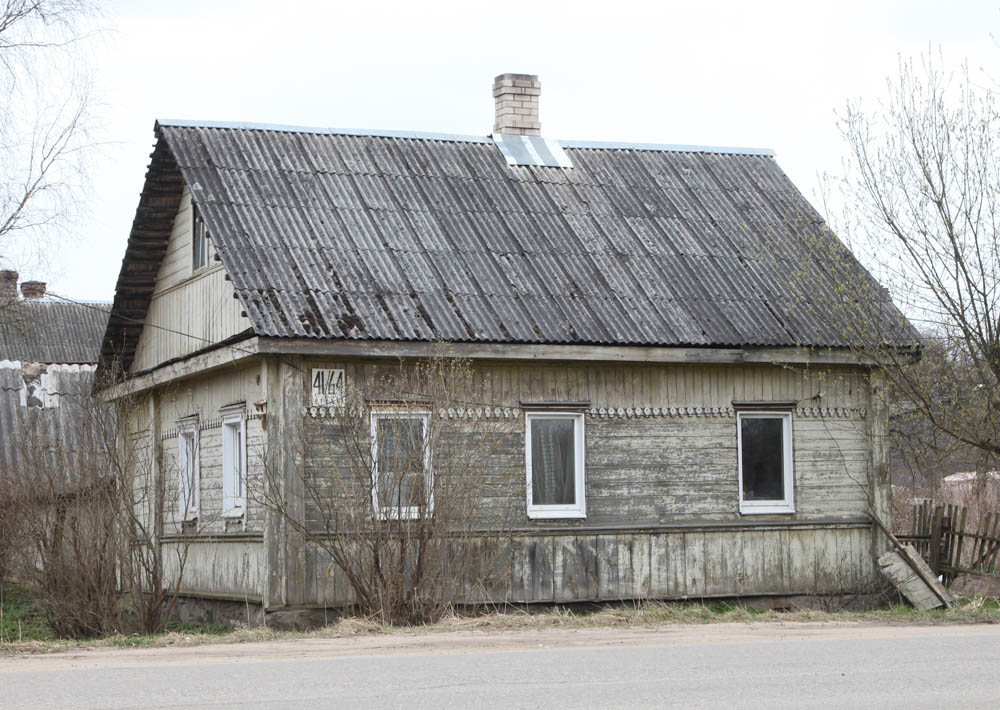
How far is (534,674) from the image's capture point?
962 cm

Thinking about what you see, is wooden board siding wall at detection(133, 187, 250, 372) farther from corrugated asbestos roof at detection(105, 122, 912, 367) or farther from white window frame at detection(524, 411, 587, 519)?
white window frame at detection(524, 411, 587, 519)

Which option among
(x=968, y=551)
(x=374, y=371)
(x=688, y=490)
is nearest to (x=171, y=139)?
(x=374, y=371)

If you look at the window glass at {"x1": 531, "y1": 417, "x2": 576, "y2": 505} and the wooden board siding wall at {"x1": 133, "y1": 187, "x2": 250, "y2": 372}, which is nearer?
the window glass at {"x1": 531, "y1": 417, "x2": 576, "y2": 505}

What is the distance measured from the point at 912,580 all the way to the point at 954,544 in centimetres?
229

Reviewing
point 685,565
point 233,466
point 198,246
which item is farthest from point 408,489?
point 198,246

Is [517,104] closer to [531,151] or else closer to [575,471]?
[531,151]

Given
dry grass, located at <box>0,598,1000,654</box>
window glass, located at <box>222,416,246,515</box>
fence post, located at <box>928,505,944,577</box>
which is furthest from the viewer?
fence post, located at <box>928,505,944,577</box>

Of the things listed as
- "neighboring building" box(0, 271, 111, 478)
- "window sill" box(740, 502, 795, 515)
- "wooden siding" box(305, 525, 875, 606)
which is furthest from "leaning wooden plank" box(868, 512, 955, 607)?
"neighboring building" box(0, 271, 111, 478)

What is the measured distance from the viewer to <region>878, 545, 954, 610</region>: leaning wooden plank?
1630 centimetres

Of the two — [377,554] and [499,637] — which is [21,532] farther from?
[499,637]

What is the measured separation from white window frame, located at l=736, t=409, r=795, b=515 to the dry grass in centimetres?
118

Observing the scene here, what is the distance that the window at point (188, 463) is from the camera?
18.0 m

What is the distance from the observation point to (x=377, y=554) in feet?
46.1

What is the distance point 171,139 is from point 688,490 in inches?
293
